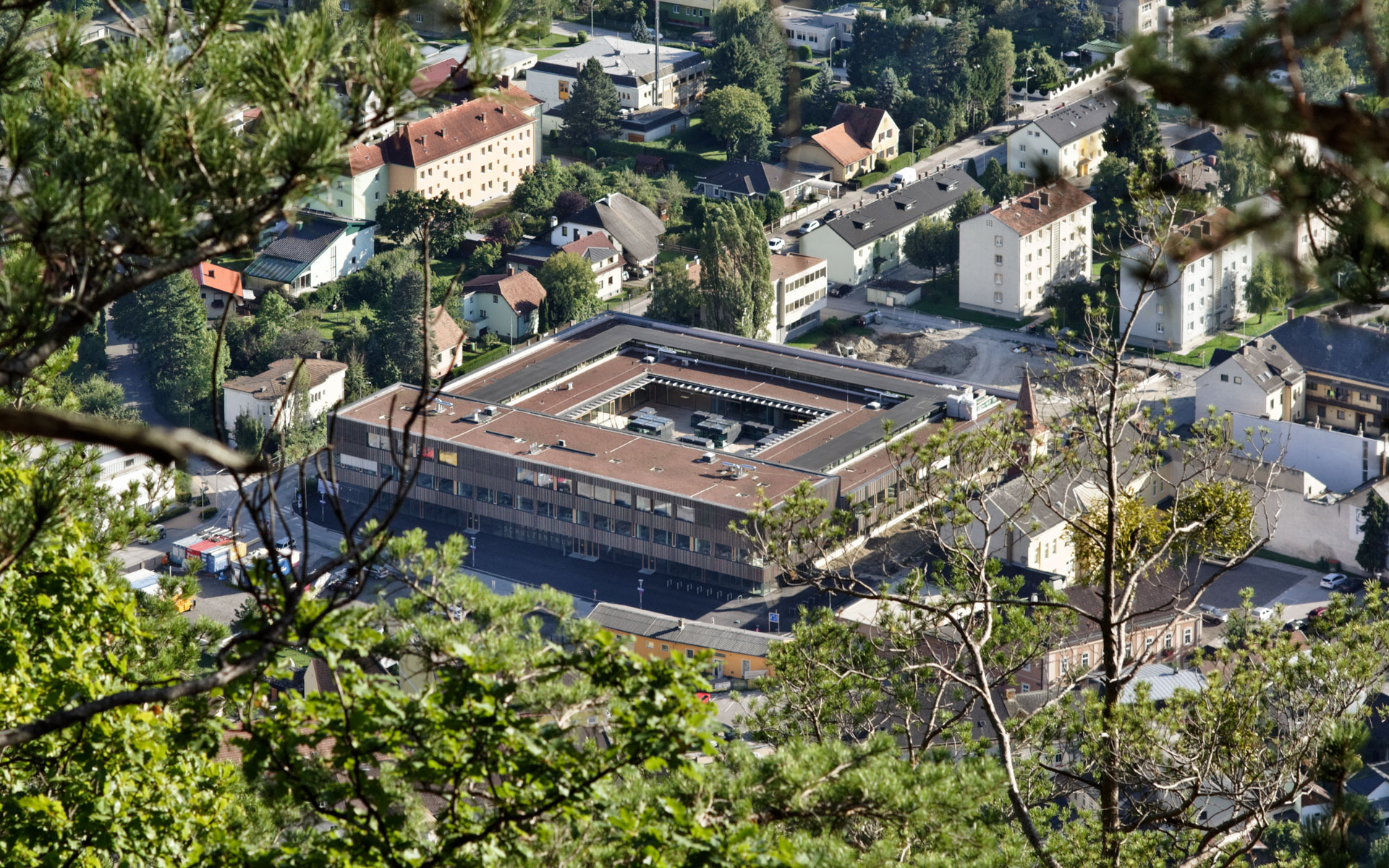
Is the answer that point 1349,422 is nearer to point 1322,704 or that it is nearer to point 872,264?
point 872,264

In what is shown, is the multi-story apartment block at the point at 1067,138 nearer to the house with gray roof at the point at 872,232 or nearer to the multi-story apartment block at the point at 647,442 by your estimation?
the house with gray roof at the point at 872,232

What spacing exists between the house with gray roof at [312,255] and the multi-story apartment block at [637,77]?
11776 mm

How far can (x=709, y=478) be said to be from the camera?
30.7 metres

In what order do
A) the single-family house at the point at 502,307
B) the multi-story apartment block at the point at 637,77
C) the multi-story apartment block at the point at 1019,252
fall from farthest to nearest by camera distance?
the multi-story apartment block at the point at 637,77, the multi-story apartment block at the point at 1019,252, the single-family house at the point at 502,307

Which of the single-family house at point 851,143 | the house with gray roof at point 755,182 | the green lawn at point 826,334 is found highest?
the single-family house at point 851,143

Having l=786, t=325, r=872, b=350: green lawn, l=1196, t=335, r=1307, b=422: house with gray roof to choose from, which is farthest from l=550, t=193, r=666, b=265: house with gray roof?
Result: l=1196, t=335, r=1307, b=422: house with gray roof

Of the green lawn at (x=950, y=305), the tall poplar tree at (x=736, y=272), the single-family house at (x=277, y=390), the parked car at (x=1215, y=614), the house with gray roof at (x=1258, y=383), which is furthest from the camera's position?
the green lawn at (x=950, y=305)

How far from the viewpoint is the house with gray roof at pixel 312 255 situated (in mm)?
41531

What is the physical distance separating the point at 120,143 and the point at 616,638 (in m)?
2.58

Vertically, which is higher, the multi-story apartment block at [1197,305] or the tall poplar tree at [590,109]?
the tall poplar tree at [590,109]

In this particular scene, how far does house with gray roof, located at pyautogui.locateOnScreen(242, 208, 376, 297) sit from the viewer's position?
136 feet

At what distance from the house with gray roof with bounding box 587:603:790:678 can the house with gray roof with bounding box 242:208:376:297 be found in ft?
56.4

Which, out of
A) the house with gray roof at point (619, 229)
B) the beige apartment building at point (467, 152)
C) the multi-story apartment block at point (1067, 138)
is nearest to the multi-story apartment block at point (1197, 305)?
the multi-story apartment block at point (1067, 138)

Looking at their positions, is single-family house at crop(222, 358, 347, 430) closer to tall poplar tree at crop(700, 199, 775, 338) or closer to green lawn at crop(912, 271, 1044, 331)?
tall poplar tree at crop(700, 199, 775, 338)
